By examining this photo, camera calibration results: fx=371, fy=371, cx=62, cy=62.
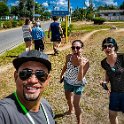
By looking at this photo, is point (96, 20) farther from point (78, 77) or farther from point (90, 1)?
point (78, 77)

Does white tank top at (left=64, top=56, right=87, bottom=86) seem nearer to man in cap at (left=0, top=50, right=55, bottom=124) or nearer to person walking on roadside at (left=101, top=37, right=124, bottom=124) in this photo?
person walking on roadside at (left=101, top=37, right=124, bottom=124)

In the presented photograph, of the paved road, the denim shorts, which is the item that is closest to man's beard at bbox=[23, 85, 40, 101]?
the denim shorts

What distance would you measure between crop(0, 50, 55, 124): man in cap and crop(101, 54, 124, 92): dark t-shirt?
3.15 m

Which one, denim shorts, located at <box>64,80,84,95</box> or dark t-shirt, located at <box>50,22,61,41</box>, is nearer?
denim shorts, located at <box>64,80,84,95</box>

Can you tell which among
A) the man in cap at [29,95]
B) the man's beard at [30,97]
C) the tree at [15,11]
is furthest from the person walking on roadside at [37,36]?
the tree at [15,11]

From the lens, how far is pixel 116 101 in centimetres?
606

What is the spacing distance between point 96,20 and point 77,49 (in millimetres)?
63355

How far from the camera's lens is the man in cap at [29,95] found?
104 inches

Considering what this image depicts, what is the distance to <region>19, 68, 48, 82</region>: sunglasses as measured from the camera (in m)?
2.82

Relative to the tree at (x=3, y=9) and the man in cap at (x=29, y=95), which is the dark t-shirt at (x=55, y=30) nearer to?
the man in cap at (x=29, y=95)

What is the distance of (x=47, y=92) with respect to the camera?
10188mm

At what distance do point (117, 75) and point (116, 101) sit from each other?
0.43 meters

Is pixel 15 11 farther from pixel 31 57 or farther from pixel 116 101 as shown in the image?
pixel 31 57

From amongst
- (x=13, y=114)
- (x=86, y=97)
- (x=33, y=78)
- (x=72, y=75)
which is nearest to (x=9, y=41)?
(x=86, y=97)
